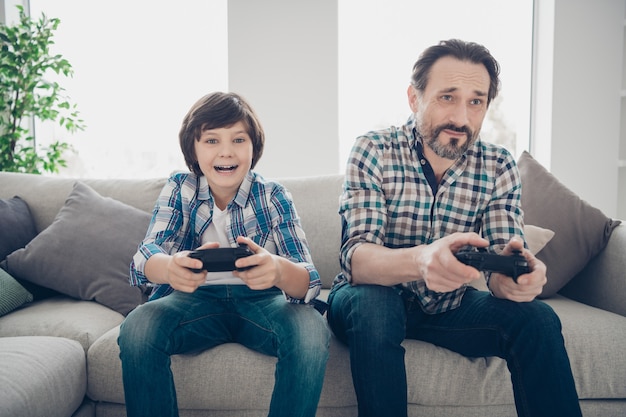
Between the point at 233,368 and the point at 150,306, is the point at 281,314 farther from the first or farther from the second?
the point at 150,306

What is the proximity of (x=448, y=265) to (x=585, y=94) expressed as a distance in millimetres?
2507

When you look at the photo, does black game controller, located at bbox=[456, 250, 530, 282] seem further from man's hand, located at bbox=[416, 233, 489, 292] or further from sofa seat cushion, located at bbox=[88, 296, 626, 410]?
sofa seat cushion, located at bbox=[88, 296, 626, 410]

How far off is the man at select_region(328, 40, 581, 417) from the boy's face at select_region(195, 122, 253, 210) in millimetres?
307

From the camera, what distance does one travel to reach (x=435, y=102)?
1.34 metres

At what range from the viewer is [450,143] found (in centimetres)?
133

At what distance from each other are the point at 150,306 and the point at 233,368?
263 millimetres

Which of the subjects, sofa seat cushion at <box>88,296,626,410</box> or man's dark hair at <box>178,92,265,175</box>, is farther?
man's dark hair at <box>178,92,265,175</box>

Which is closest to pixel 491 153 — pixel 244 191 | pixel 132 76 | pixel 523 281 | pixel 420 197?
pixel 420 197

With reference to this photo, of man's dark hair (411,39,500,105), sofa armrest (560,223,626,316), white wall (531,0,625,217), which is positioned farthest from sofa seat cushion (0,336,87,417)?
white wall (531,0,625,217)

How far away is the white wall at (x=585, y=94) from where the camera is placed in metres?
2.91

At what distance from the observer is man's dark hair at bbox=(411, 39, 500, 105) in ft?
4.39

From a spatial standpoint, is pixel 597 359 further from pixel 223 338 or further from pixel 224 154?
pixel 224 154

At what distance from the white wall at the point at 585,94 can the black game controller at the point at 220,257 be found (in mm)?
2533

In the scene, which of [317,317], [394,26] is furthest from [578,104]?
[317,317]
